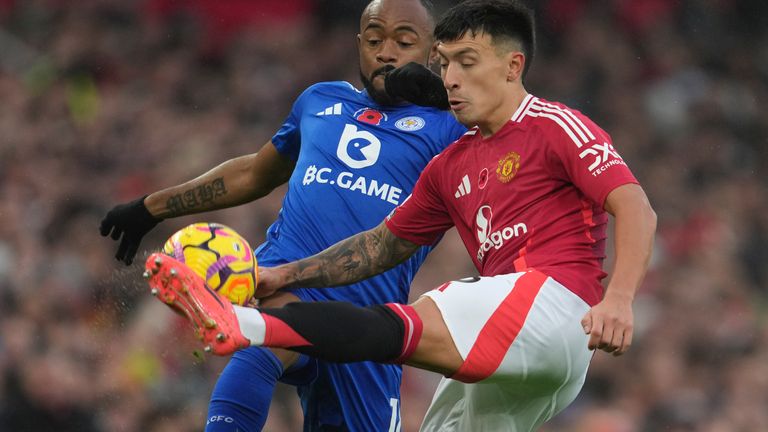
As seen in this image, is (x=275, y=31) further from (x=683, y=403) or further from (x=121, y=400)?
(x=683, y=403)

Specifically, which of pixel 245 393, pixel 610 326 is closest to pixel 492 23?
pixel 610 326

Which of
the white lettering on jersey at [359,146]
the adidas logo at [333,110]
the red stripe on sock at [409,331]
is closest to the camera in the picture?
the red stripe on sock at [409,331]

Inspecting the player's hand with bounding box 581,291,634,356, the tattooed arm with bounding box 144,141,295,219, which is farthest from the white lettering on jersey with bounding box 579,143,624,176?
the tattooed arm with bounding box 144,141,295,219

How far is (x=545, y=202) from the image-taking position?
4.59 m

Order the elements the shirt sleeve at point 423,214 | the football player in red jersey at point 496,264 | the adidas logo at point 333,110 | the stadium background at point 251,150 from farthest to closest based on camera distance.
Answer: the stadium background at point 251,150 < the adidas logo at point 333,110 < the shirt sleeve at point 423,214 < the football player in red jersey at point 496,264

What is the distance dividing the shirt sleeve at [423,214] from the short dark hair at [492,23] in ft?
1.74

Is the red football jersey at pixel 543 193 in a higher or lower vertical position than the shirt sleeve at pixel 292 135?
lower

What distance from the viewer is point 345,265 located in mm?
5145

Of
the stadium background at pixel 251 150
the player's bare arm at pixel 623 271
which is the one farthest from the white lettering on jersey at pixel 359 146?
the stadium background at pixel 251 150

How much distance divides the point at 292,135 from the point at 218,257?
1.73 m

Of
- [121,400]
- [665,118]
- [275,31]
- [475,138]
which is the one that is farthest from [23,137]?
[475,138]

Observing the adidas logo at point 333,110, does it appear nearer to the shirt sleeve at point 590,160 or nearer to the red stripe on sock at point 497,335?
the shirt sleeve at point 590,160

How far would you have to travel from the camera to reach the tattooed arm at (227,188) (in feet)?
20.1

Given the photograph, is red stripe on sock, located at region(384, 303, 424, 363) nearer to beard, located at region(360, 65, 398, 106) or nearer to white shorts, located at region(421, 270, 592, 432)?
white shorts, located at region(421, 270, 592, 432)
